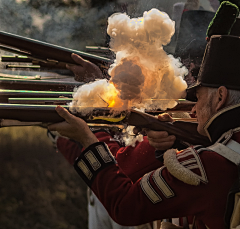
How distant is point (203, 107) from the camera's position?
61.7 inches

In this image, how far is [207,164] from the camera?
1327 mm

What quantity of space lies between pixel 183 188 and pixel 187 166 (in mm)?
119

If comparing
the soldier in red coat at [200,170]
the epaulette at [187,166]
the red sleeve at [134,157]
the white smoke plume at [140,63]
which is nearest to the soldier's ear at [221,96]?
the soldier in red coat at [200,170]

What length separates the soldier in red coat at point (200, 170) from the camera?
133 centimetres

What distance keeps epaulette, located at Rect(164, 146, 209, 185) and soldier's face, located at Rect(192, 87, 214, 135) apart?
0.26m

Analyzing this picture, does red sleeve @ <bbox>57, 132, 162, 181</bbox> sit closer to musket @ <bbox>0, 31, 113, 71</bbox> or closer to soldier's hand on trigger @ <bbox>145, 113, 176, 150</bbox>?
soldier's hand on trigger @ <bbox>145, 113, 176, 150</bbox>

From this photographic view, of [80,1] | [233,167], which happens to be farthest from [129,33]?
[80,1]

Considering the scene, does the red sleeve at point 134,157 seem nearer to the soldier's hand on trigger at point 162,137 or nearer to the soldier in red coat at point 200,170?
the soldier's hand on trigger at point 162,137

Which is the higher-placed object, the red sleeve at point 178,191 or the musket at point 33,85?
the musket at point 33,85

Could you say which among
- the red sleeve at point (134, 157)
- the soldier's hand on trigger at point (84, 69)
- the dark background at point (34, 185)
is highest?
the soldier's hand on trigger at point (84, 69)

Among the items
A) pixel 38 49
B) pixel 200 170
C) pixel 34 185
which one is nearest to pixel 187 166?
pixel 200 170

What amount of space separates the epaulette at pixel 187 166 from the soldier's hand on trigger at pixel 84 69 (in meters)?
1.36

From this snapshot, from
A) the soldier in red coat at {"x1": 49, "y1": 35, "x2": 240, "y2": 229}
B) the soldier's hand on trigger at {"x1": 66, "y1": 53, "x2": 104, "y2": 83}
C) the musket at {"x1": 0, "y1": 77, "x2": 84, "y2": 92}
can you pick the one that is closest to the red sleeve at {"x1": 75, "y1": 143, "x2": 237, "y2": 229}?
the soldier in red coat at {"x1": 49, "y1": 35, "x2": 240, "y2": 229}

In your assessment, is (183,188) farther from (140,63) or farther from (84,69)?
(84,69)
